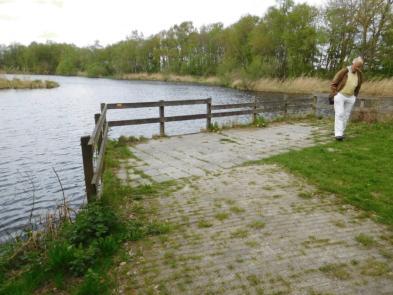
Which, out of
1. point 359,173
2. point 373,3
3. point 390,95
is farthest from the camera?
point 373,3

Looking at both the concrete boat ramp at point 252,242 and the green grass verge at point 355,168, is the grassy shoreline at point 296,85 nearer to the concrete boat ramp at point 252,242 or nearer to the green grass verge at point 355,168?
the green grass verge at point 355,168

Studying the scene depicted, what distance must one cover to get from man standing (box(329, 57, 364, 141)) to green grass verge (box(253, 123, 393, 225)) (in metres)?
0.64

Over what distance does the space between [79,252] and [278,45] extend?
47.0 meters

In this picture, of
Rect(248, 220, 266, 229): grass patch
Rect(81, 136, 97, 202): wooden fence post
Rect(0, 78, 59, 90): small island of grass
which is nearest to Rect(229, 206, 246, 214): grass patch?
Rect(248, 220, 266, 229): grass patch

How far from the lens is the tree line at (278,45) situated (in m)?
32.1

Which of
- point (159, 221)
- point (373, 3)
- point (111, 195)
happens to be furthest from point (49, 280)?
point (373, 3)

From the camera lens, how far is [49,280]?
10.9ft

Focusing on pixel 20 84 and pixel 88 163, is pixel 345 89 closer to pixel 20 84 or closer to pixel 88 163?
pixel 88 163

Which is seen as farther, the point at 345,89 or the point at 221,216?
the point at 345,89

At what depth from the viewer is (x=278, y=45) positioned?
46.0 meters

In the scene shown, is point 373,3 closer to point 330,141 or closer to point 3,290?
point 330,141

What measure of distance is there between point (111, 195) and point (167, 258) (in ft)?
6.75

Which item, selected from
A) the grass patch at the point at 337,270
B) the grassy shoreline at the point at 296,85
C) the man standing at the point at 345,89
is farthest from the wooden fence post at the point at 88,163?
the grassy shoreline at the point at 296,85

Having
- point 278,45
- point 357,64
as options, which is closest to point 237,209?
point 357,64
